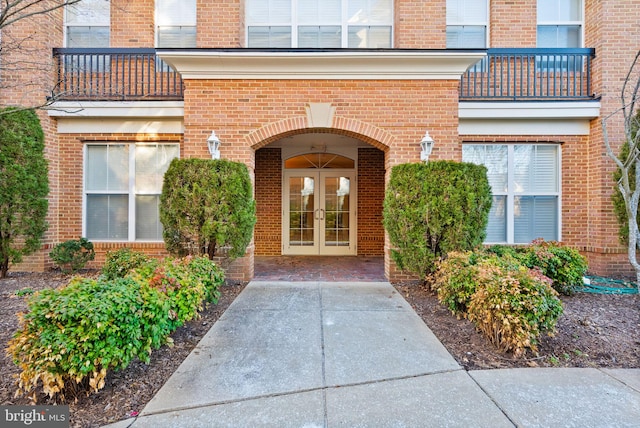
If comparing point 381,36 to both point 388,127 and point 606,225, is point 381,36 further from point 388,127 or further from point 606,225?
point 606,225

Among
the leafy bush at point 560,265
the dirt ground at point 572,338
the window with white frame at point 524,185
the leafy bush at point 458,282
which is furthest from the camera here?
the window with white frame at point 524,185

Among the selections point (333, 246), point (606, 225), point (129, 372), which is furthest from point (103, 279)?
point (606, 225)

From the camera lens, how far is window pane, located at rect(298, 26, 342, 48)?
690 centimetres

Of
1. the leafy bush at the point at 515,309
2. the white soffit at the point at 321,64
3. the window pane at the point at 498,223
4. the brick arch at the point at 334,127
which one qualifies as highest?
the white soffit at the point at 321,64

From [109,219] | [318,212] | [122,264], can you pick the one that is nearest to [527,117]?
A: [318,212]

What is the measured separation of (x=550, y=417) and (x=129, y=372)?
347cm

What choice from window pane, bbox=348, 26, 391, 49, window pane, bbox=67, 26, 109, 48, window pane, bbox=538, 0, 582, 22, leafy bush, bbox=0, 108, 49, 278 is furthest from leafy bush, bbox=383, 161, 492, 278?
window pane, bbox=67, 26, 109, 48

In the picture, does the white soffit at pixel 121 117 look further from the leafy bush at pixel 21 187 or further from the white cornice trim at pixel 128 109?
the leafy bush at pixel 21 187

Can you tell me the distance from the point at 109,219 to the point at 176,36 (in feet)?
14.6

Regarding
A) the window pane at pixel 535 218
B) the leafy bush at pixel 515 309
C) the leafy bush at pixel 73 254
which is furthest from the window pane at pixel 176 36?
the window pane at pixel 535 218

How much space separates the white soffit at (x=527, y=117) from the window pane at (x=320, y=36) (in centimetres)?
310

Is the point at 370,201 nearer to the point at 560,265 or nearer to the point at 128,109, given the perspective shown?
the point at 560,265

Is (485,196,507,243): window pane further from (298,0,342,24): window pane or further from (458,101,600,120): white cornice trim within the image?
(298,0,342,24): window pane

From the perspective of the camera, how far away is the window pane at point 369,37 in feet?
22.6
